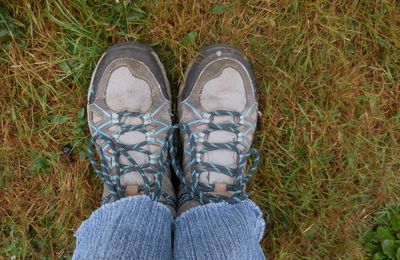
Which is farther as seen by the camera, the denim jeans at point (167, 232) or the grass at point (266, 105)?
the grass at point (266, 105)

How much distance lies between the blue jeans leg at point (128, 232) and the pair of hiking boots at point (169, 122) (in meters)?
0.16

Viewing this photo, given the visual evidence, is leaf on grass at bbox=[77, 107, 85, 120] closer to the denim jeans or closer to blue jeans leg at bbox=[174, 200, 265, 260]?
the denim jeans

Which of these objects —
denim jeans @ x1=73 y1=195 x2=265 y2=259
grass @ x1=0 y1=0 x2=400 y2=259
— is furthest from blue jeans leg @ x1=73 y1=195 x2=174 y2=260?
grass @ x1=0 y1=0 x2=400 y2=259

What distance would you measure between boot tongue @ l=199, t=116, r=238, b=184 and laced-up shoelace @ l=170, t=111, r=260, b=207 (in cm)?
1

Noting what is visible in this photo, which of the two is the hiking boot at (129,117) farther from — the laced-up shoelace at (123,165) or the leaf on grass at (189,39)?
the leaf on grass at (189,39)

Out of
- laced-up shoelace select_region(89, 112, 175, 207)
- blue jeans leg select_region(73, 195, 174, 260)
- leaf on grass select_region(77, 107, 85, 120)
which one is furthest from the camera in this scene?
leaf on grass select_region(77, 107, 85, 120)

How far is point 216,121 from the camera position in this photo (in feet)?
5.82

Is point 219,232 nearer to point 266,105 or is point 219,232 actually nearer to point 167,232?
point 167,232

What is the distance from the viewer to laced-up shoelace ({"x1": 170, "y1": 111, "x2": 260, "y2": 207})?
1.70 metres

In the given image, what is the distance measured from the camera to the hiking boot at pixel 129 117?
172 cm

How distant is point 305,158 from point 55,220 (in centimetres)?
104

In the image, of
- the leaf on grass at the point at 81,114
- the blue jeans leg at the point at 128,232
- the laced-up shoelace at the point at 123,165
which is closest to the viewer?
the blue jeans leg at the point at 128,232

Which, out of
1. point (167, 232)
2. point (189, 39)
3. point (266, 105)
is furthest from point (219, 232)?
point (189, 39)

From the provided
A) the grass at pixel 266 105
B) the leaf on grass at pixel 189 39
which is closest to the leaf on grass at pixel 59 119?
the grass at pixel 266 105
